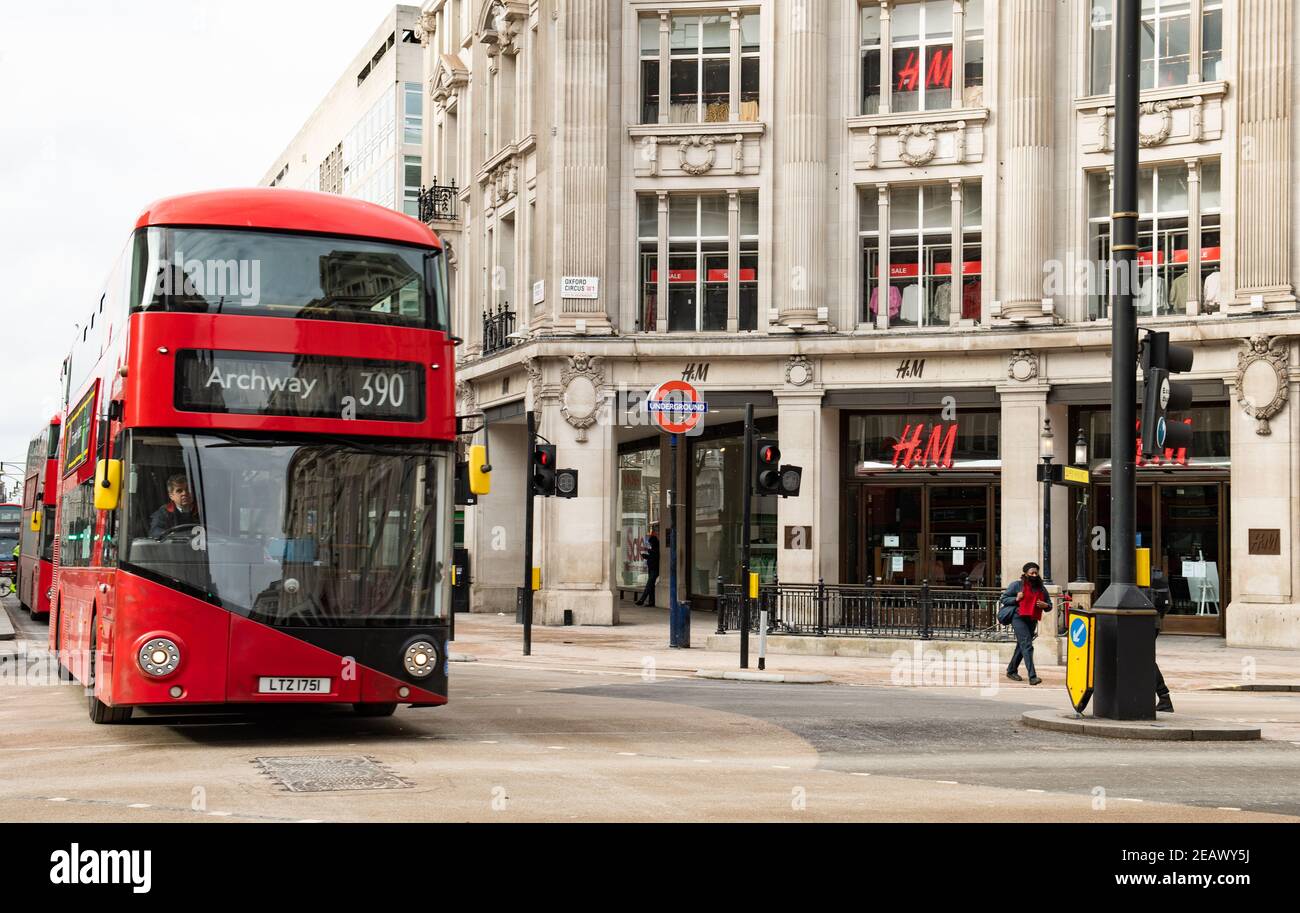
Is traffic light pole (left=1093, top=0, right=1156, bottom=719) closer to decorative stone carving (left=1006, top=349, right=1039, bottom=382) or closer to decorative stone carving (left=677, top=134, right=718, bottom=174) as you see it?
decorative stone carving (left=1006, top=349, right=1039, bottom=382)

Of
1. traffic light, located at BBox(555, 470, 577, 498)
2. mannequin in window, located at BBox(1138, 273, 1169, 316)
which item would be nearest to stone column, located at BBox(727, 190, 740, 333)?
mannequin in window, located at BBox(1138, 273, 1169, 316)

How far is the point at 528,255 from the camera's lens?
38406 millimetres

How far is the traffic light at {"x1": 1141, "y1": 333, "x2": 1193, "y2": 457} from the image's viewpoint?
15070 millimetres

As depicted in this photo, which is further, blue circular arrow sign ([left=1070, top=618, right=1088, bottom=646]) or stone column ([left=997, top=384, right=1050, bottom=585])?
stone column ([left=997, top=384, right=1050, bottom=585])

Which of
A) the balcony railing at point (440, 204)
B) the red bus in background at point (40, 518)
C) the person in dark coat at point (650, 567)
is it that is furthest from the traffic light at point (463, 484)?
the balcony railing at point (440, 204)

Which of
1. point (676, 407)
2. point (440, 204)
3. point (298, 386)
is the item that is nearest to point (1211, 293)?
point (676, 407)

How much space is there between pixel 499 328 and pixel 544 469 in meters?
14.5

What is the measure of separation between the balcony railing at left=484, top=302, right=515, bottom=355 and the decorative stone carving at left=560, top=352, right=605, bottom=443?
332cm

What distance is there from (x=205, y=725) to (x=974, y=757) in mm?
6851

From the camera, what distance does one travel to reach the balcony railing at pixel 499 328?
1560 inches

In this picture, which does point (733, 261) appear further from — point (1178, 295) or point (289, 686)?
point (289, 686)
